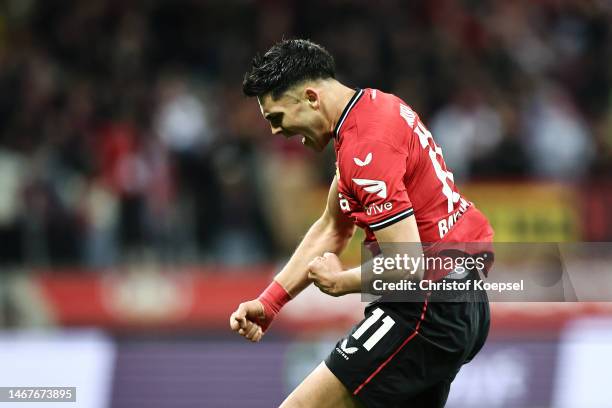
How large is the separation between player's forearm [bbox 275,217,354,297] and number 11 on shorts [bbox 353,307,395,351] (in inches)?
22.0

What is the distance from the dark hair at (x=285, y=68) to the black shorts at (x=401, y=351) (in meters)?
1.01

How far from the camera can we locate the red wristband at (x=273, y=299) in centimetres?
495

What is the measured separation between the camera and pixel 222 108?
37.6ft

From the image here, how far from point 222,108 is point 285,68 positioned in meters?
6.93

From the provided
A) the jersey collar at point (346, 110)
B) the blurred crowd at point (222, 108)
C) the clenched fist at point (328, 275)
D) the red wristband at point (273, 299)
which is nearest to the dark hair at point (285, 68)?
the jersey collar at point (346, 110)

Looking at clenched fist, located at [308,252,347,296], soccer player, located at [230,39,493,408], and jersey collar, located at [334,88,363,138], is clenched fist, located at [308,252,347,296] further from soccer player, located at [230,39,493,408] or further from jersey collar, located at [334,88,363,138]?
jersey collar, located at [334,88,363,138]

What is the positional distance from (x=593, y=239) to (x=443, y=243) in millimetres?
6300

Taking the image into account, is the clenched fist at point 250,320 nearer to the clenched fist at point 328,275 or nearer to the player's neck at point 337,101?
the clenched fist at point 328,275

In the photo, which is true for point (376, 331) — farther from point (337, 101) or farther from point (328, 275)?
point (337, 101)

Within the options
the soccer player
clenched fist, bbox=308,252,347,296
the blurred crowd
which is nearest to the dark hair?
the soccer player

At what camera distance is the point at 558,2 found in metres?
12.8

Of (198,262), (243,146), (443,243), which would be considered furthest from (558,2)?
(443,243)

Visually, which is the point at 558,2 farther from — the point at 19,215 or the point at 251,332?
the point at 251,332

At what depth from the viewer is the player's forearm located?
5043 millimetres
